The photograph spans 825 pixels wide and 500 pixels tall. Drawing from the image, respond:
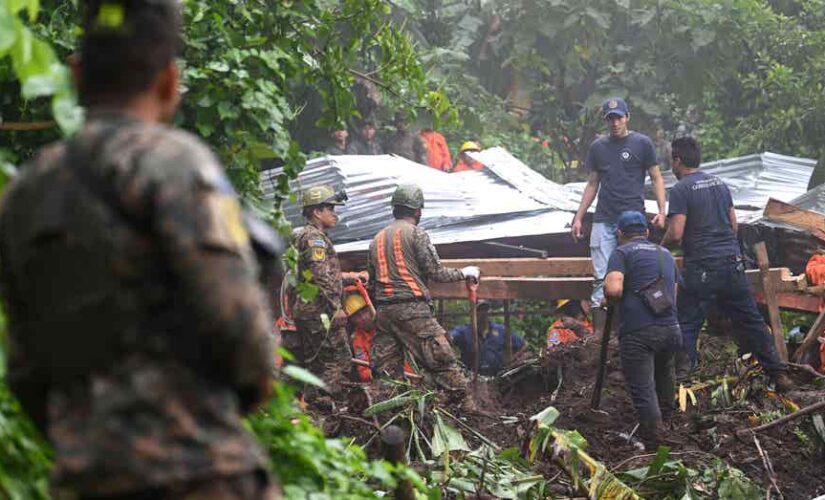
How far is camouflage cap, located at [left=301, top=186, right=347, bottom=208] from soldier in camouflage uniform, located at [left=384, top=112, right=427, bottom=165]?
454 cm

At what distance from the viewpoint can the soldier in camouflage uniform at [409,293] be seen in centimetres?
938

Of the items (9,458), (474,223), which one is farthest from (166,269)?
(474,223)

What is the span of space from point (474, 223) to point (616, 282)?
3.35 meters

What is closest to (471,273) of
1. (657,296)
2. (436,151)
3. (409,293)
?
(409,293)

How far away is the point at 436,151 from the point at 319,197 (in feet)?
17.4

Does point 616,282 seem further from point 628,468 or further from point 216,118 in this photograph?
point 216,118

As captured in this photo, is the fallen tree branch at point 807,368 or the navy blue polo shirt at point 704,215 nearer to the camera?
the fallen tree branch at point 807,368

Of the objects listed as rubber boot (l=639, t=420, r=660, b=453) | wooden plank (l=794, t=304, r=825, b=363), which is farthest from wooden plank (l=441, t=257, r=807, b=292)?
rubber boot (l=639, t=420, r=660, b=453)

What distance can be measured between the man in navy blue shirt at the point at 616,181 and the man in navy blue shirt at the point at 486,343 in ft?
4.92

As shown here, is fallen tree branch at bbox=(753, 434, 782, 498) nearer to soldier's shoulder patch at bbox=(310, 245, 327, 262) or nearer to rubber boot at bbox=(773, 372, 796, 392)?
rubber boot at bbox=(773, 372, 796, 392)

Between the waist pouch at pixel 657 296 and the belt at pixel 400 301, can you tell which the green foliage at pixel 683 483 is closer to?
the waist pouch at pixel 657 296

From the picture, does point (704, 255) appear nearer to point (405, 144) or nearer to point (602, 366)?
point (602, 366)

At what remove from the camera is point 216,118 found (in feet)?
16.6

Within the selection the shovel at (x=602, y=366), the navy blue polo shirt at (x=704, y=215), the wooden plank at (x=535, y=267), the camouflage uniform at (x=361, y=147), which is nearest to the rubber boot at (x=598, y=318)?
the wooden plank at (x=535, y=267)
